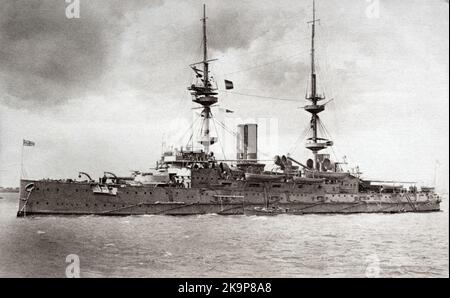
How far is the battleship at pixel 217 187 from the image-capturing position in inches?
816

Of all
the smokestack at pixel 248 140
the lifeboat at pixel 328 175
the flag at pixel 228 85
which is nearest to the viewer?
the flag at pixel 228 85

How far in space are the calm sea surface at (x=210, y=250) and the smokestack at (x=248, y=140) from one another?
8594mm

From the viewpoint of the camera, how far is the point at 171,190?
910 inches

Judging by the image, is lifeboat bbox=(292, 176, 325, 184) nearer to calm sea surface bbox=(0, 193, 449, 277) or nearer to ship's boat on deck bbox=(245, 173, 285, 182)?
ship's boat on deck bbox=(245, 173, 285, 182)

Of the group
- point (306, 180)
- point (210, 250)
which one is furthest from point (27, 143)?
point (306, 180)

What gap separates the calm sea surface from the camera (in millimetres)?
10125

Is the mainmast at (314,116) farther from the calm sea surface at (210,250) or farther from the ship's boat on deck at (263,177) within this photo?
the calm sea surface at (210,250)

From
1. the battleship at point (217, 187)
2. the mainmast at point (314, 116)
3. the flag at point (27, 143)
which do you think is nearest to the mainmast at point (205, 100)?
the battleship at point (217, 187)

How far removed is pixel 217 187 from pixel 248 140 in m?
4.18

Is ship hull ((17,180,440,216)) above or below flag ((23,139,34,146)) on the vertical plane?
below

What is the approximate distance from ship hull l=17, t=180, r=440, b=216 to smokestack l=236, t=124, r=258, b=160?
2.65 meters

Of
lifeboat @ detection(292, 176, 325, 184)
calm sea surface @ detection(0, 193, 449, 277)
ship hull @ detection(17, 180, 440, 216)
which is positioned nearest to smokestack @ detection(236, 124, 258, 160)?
ship hull @ detection(17, 180, 440, 216)
